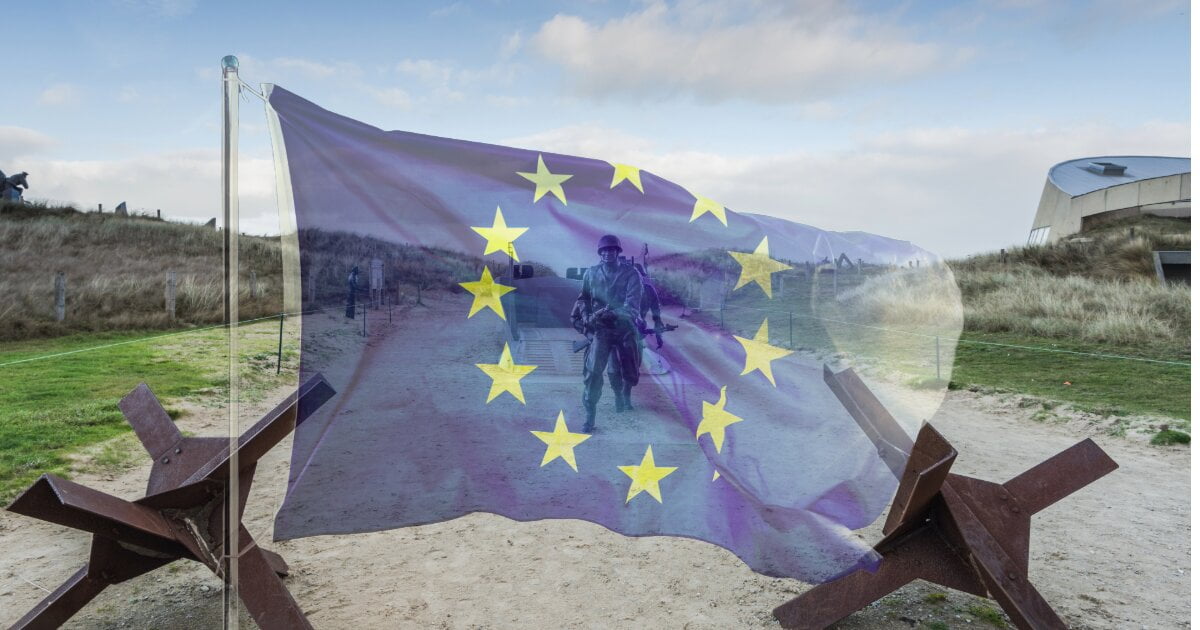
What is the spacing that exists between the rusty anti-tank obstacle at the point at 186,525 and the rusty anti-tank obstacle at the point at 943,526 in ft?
7.47

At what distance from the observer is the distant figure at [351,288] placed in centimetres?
354

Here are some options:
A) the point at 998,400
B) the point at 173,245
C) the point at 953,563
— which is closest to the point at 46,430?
the point at 953,563

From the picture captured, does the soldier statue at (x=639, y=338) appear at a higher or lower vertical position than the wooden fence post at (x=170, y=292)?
lower

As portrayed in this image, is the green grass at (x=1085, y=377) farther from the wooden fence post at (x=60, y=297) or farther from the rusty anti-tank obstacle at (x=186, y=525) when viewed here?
the wooden fence post at (x=60, y=297)

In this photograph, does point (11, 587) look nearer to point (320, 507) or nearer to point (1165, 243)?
point (320, 507)

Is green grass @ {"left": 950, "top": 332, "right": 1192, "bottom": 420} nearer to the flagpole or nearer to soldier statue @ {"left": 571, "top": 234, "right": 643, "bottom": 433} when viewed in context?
soldier statue @ {"left": 571, "top": 234, "right": 643, "bottom": 433}

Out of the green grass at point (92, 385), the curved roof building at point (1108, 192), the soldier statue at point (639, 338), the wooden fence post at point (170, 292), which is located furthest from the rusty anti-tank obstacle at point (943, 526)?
the curved roof building at point (1108, 192)

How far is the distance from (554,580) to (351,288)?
1822 mm

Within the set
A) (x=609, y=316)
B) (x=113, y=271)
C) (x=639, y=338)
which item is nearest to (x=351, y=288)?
(x=609, y=316)

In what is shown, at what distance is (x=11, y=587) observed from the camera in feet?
13.9

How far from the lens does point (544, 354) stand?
12.1ft

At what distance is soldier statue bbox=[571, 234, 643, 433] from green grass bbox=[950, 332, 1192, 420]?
8001 millimetres

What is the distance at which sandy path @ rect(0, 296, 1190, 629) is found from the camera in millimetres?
3719

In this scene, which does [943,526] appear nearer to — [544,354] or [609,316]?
[609,316]
